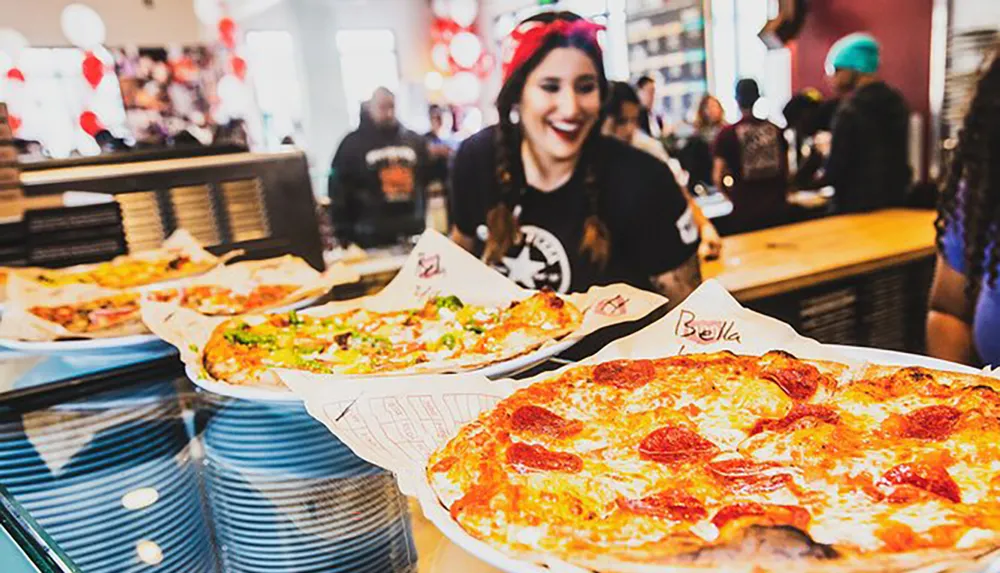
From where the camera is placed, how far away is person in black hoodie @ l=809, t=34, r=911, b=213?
4.75 metres

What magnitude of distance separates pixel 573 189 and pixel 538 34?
43 centimetres

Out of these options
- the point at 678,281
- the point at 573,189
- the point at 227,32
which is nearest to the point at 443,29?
the point at 227,32

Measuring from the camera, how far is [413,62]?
1362 cm

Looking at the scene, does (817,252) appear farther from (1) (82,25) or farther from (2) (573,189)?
(1) (82,25)

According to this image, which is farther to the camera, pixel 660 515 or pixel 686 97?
pixel 686 97

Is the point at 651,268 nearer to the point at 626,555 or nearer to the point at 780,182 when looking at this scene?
the point at 626,555

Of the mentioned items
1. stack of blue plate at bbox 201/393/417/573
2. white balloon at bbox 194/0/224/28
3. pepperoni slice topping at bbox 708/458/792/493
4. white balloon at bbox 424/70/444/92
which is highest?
white balloon at bbox 194/0/224/28

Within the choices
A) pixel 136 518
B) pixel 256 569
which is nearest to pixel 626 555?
pixel 256 569

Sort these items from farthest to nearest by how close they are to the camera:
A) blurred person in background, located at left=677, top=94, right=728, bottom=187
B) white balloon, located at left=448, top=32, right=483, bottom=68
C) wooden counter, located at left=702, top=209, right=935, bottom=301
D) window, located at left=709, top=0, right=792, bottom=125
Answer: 1. white balloon, located at left=448, top=32, right=483, bottom=68
2. window, located at left=709, top=0, right=792, bottom=125
3. blurred person in background, located at left=677, top=94, right=728, bottom=187
4. wooden counter, located at left=702, top=209, right=935, bottom=301

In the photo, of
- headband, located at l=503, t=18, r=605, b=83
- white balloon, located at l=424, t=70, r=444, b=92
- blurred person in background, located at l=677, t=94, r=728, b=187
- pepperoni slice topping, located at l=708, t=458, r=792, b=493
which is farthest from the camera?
white balloon, located at l=424, t=70, r=444, b=92

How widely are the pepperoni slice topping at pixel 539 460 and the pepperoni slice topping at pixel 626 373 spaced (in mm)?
217

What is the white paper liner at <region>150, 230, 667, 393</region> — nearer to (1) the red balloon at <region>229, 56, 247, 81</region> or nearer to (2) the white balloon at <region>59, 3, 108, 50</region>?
(2) the white balloon at <region>59, 3, 108, 50</region>

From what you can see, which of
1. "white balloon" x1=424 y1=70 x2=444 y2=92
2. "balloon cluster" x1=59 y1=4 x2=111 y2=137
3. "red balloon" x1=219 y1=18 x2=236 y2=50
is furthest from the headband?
"white balloon" x1=424 y1=70 x2=444 y2=92

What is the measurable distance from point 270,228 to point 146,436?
7.30ft
